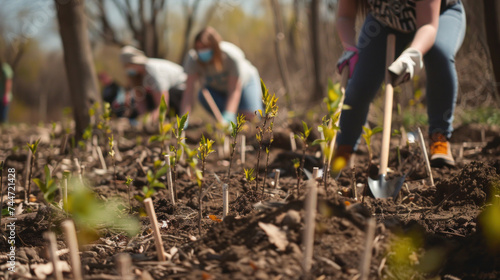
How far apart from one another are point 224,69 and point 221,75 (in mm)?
186

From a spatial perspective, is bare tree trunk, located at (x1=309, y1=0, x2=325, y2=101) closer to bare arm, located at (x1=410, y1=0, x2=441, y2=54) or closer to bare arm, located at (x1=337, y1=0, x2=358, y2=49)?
bare arm, located at (x1=337, y1=0, x2=358, y2=49)

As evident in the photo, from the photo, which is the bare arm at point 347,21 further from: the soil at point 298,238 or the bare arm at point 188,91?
the bare arm at point 188,91

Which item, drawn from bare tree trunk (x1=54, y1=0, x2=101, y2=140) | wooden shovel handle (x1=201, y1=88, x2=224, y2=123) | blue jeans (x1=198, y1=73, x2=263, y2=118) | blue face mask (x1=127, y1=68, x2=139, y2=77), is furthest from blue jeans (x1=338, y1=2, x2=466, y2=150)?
blue face mask (x1=127, y1=68, x2=139, y2=77)

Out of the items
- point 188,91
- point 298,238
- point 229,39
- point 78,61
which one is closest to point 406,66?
point 298,238

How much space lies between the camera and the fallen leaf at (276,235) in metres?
1.18

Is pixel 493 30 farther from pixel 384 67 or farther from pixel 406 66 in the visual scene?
pixel 406 66

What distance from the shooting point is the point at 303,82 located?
413 inches

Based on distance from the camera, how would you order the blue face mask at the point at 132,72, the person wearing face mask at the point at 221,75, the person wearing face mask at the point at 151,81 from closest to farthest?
the person wearing face mask at the point at 221,75 < the person wearing face mask at the point at 151,81 < the blue face mask at the point at 132,72

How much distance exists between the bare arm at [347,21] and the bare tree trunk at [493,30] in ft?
4.41

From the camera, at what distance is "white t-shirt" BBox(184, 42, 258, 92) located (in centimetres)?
469

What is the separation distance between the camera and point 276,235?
3.94 ft

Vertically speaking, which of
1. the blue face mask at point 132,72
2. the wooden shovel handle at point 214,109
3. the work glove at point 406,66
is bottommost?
the wooden shovel handle at point 214,109

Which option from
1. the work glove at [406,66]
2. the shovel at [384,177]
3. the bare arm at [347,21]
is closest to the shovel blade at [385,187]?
the shovel at [384,177]

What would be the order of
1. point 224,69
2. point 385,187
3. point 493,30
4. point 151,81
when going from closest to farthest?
point 385,187 < point 493,30 < point 224,69 < point 151,81
